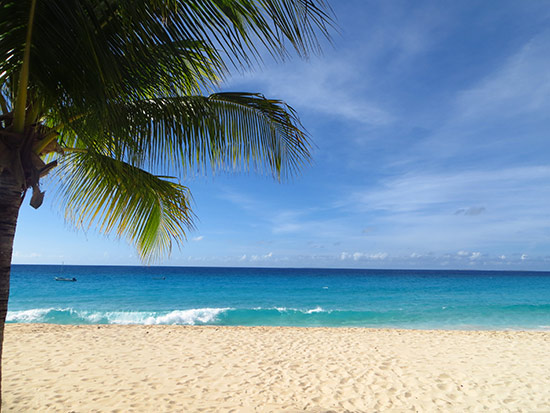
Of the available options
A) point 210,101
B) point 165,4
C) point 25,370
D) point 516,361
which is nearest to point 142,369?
point 25,370

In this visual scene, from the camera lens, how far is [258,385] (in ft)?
17.3

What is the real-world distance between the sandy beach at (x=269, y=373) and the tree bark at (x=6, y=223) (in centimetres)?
271

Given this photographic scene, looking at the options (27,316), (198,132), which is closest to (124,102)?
(198,132)

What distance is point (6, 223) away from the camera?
87.7 inches

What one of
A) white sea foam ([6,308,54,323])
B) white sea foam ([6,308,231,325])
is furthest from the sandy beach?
white sea foam ([6,308,54,323])

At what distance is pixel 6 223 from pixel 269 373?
192 inches

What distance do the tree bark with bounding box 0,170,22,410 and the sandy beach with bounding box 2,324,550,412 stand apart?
2.71 meters

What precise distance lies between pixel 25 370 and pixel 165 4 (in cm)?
658

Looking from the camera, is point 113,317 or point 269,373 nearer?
point 269,373

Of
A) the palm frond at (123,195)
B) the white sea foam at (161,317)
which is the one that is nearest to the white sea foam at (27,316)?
the white sea foam at (161,317)

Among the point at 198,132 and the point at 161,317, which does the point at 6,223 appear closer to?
the point at 198,132

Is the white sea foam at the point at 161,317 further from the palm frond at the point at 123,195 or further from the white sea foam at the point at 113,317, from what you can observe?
the palm frond at the point at 123,195

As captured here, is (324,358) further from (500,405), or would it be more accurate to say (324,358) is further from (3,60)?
(3,60)

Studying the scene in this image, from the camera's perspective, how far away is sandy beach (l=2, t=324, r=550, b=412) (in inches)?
177
